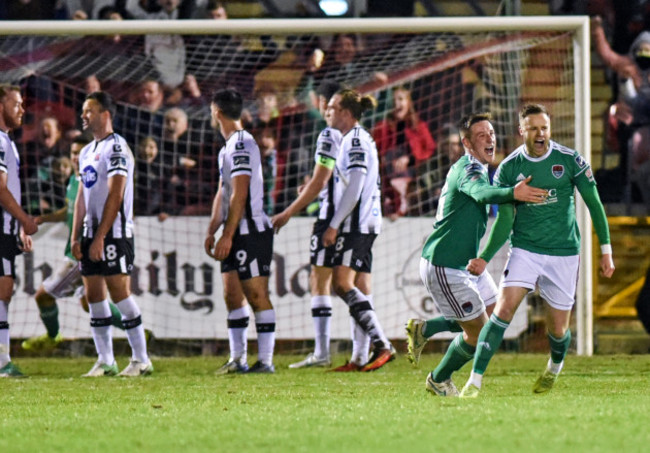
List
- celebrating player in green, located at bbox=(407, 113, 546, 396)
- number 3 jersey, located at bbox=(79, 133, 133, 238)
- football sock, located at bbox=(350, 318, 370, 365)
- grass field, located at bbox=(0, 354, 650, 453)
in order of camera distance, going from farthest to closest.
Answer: football sock, located at bbox=(350, 318, 370, 365), number 3 jersey, located at bbox=(79, 133, 133, 238), celebrating player in green, located at bbox=(407, 113, 546, 396), grass field, located at bbox=(0, 354, 650, 453)

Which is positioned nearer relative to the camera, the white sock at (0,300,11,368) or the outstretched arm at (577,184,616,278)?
the outstretched arm at (577,184,616,278)

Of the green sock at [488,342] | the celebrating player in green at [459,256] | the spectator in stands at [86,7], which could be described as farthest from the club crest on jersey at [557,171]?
the spectator in stands at [86,7]

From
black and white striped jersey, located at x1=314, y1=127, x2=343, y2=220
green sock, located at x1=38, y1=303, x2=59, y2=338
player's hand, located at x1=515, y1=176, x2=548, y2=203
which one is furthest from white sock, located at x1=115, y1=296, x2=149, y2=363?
player's hand, located at x1=515, y1=176, x2=548, y2=203

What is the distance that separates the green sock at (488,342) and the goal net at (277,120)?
4932 millimetres

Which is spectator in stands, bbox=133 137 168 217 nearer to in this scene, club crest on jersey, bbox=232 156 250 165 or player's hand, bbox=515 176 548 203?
club crest on jersey, bbox=232 156 250 165

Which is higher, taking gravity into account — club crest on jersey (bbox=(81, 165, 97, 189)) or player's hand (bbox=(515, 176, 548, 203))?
club crest on jersey (bbox=(81, 165, 97, 189))

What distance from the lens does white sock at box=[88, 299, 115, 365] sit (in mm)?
10281

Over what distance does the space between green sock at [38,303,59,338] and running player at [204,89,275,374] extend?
2.29m

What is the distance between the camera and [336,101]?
10.9m

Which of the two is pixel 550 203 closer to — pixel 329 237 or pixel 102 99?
pixel 329 237

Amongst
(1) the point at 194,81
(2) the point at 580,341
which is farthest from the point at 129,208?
(2) the point at 580,341

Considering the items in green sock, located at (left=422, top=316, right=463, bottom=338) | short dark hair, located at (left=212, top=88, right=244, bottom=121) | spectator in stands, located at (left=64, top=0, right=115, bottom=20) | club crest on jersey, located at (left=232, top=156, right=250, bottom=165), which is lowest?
green sock, located at (left=422, top=316, right=463, bottom=338)

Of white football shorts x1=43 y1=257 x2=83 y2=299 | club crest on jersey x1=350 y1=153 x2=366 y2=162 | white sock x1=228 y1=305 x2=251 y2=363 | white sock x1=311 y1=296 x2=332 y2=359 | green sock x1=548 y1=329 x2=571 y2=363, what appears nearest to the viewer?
green sock x1=548 y1=329 x2=571 y2=363

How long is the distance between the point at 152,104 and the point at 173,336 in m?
2.50
